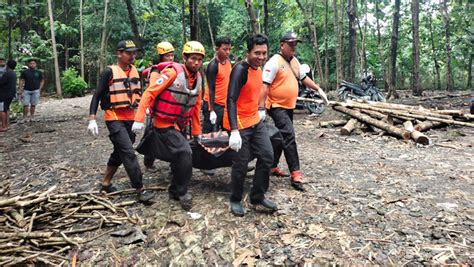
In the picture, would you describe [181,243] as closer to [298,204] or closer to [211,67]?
[298,204]

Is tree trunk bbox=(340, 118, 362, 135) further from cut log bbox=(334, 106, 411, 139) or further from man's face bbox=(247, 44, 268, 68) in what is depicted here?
man's face bbox=(247, 44, 268, 68)

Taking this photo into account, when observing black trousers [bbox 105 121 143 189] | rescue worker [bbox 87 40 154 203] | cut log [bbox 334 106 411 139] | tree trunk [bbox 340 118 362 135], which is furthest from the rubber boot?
cut log [bbox 334 106 411 139]

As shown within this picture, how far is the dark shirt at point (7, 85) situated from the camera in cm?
957

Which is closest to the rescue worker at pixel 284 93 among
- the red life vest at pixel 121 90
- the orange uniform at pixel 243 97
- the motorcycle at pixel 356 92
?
the orange uniform at pixel 243 97

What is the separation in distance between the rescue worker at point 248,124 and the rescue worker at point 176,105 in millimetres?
535

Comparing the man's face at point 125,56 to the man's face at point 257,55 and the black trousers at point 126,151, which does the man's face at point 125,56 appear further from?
the man's face at point 257,55

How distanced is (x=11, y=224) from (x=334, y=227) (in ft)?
11.0

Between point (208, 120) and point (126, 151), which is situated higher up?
point (208, 120)

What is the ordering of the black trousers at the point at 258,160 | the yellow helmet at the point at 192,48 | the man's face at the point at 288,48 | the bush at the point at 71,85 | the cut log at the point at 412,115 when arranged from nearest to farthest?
the black trousers at the point at 258,160, the yellow helmet at the point at 192,48, the man's face at the point at 288,48, the cut log at the point at 412,115, the bush at the point at 71,85

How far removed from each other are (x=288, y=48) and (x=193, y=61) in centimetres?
143

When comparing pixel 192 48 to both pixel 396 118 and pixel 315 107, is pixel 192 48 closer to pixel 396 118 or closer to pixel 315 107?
pixel 396 118

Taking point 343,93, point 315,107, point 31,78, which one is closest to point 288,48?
point 315,107

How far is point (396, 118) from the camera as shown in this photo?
995 centimetres

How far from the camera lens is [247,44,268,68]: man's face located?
13.1 feet
